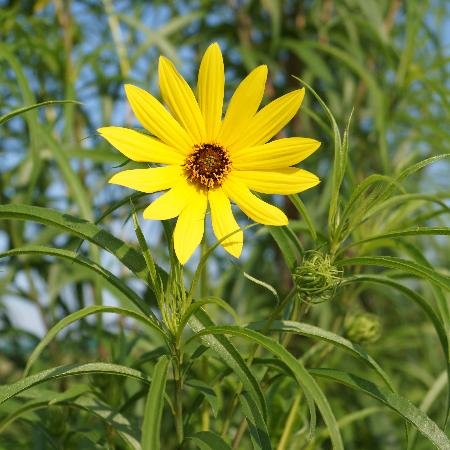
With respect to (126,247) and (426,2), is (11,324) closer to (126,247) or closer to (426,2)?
(126,247)

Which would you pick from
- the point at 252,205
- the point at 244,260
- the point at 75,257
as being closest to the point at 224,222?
the point at 252,205

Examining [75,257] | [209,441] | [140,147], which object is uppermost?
[140,147]

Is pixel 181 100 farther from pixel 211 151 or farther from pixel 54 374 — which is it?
pixel 54 374

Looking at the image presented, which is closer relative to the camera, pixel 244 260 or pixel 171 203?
pixel 171 203

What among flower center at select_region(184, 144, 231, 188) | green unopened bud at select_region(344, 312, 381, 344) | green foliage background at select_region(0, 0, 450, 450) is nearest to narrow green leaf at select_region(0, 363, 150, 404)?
green foliage background at select_region(0, 0, 450, 450)

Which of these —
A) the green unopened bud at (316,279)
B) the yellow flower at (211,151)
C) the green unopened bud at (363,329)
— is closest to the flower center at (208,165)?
the yellow flower at (211,151)

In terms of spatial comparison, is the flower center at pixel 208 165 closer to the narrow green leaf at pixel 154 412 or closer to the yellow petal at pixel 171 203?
the yellow petal at pixel 171 203
